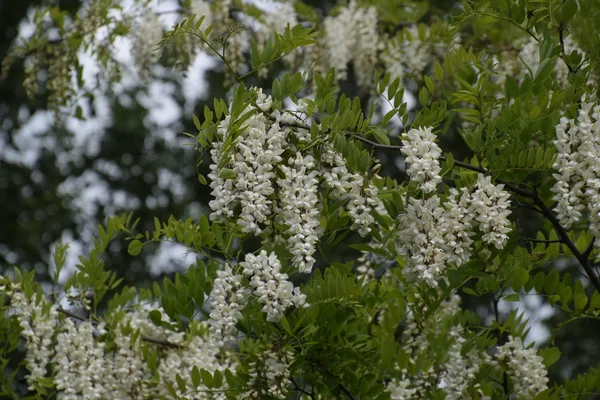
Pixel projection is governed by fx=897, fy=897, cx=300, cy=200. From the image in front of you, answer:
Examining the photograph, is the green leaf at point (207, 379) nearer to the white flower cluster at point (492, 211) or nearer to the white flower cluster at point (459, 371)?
the white flower cluster at point (459, 371)

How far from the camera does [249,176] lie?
6.41 feet

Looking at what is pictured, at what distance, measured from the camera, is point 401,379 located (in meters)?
2.72

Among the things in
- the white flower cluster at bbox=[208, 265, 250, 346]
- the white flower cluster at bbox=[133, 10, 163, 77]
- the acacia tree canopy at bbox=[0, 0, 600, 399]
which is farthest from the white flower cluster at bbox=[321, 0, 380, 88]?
the white flower cluster at bbox=[208, 265, 250, 346]

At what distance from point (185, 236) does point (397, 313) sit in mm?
631

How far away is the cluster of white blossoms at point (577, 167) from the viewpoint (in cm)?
196

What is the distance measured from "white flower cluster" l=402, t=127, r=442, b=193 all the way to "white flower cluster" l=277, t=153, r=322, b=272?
0.21m

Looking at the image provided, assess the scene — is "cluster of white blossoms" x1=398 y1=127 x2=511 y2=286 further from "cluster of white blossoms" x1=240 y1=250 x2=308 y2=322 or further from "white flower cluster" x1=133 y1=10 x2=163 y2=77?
"white flower cluster" x1=133 y1=10 x2=163 y2=77

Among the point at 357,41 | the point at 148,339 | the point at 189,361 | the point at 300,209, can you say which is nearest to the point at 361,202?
the point at 300,209

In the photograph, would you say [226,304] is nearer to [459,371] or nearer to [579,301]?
[459,371]

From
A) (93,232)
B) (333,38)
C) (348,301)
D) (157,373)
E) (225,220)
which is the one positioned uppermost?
(225,220)

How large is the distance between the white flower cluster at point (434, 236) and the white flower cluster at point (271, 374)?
0.41 metres

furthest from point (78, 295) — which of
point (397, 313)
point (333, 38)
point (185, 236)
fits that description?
point (333, 38)

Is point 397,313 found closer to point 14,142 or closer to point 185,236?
point 185,236

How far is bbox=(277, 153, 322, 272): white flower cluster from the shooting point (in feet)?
6.33
